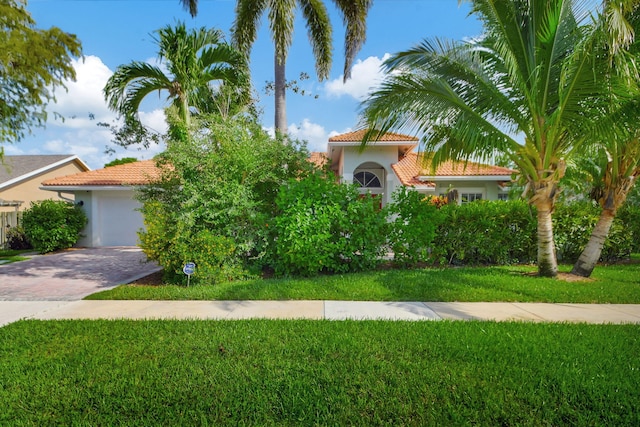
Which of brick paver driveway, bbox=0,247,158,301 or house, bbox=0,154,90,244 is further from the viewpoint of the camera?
Result: house, bbox=0,154,90,244

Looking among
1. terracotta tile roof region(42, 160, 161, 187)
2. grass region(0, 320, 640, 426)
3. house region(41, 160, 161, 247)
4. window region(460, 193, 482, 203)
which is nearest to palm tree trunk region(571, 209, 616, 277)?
grass region(0, 320, 640, 426)

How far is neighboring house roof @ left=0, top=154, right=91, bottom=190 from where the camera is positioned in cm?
1928

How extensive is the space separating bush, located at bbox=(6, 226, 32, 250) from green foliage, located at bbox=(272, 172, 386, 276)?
557 inches

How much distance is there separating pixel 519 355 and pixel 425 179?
38.7ft

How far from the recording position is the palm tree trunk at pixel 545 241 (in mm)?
7355

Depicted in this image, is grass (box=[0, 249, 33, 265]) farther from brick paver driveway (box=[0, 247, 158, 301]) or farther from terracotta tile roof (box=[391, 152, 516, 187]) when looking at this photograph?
terracotta tile roof (box=[391, 152, 516, 187])

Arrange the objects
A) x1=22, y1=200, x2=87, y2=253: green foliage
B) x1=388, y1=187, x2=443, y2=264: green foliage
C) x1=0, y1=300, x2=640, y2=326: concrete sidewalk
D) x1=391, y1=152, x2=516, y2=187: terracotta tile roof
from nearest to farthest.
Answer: x1=0, y1=300, x2=640, y2=326: concrete sidewalk, x1=388, y1=187, x2=443, y2=264: green foliage, x1=22, y1=200, x2=87, y2=253: green foliage, x1=391, y1=152, x2=516, y2=187: terracotta tile roof

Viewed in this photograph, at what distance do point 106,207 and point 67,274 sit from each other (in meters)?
7.64

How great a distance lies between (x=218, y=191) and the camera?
7449mm

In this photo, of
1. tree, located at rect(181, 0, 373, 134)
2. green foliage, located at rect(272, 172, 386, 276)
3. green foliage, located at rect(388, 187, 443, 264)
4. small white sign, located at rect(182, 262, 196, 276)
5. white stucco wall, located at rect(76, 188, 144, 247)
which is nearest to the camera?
small white sign, located at rect(182, 262, 196, 276)

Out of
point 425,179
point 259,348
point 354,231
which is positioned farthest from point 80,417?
point 425,179

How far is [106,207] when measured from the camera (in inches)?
617

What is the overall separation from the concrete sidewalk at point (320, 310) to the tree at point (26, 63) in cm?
396

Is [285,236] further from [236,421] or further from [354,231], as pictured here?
[236,421]
